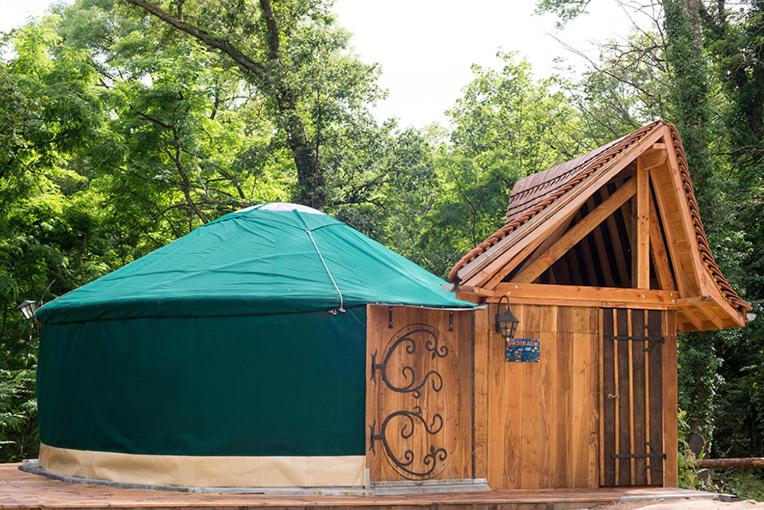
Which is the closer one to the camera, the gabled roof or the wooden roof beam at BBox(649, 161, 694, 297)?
the gabled roof

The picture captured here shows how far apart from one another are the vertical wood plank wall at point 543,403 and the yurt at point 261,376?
19 centimetres

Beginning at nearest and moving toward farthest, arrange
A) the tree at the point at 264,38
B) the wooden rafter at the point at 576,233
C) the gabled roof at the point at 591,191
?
the gabled roof at the point at 591,191 < the wooden rafter at the point at 576,233 < the tree at the point at 264,38

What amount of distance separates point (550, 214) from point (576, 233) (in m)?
0.64

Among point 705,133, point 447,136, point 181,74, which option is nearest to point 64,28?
point 181,74

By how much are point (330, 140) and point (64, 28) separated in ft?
34.2

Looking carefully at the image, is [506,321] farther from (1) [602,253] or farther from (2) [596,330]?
(1) [602,253]

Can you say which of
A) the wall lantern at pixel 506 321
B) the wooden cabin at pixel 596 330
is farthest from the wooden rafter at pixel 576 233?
the wall lantern at pixel 506 321

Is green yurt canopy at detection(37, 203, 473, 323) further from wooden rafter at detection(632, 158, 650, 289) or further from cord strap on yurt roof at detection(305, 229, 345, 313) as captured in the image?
wooden rafter at detection(632, 158, 650, 289)

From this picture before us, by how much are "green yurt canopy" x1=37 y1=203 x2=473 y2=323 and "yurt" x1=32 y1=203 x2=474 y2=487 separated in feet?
0.06

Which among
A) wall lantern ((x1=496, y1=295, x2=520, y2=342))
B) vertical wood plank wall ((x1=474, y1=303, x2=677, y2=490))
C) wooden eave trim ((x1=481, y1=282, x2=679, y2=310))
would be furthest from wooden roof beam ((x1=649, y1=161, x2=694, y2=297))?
wall lantern ((x1=496, y1=295, x2=520, y2=342))

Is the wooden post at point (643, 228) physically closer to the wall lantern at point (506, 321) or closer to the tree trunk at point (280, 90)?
the wall lantern at point (506, 321)

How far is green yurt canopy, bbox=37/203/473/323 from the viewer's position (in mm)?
6836

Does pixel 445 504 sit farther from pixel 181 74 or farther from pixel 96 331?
pixel 181 74

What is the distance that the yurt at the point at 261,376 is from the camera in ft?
22.1
